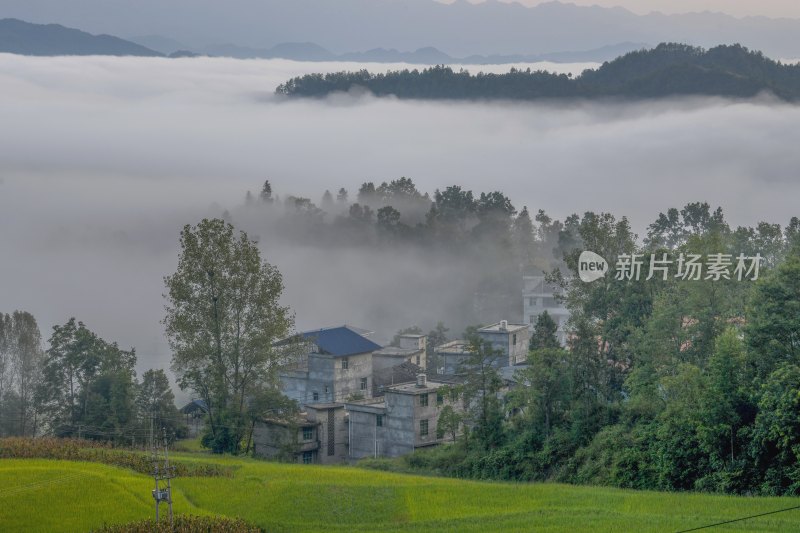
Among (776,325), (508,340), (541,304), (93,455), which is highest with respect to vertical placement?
(541,304)

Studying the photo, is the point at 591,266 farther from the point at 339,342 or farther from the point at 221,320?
the point at 339,342

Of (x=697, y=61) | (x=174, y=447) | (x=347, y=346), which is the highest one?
(x=697, y=61)

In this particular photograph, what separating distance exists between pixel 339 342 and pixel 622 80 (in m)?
99.9

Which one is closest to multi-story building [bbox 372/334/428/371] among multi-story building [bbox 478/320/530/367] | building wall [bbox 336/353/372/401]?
building wall [bbox 336/353/372/401]

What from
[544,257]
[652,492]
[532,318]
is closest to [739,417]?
[652,492]

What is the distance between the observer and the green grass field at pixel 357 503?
27.0 m

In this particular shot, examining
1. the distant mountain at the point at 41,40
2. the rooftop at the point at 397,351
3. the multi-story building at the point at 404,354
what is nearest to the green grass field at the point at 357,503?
the multi-story building at the point at 404,354

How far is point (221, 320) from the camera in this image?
4169 cm

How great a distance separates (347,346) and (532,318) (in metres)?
24.5

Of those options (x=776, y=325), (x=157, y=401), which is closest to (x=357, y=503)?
(x=776, y=325)

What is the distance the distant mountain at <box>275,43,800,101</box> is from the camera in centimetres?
12661

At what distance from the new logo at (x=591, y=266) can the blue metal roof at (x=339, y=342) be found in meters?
15.7

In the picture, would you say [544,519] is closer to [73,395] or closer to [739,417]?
[739,417]

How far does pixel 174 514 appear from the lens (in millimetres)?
28672
